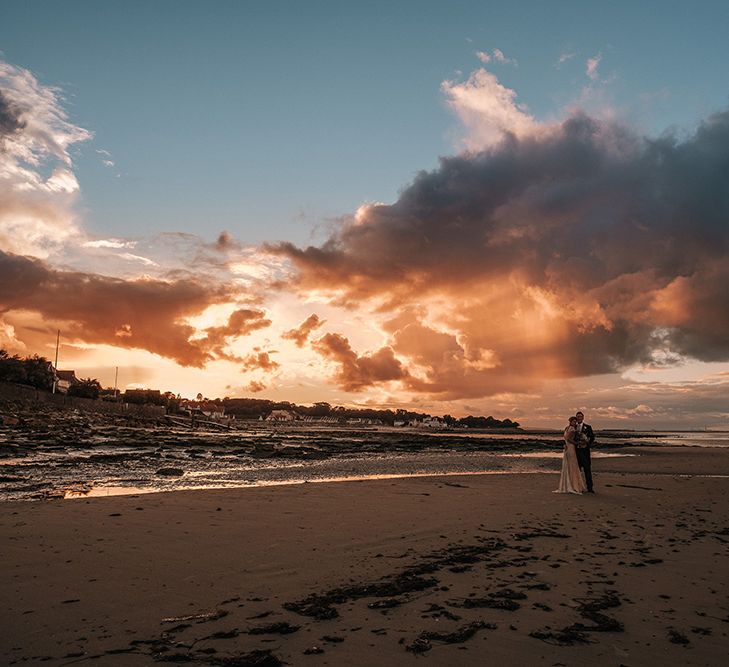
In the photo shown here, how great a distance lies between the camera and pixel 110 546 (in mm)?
7281

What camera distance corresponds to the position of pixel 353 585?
592 centimetres

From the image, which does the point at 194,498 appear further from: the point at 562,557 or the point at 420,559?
the point at 562,557

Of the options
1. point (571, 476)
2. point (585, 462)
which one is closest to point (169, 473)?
point (571, 476)

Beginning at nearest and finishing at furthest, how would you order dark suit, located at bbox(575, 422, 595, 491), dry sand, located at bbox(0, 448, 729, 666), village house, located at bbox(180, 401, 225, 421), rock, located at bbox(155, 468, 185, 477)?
dry sand, located at bbox(0, 448, 729, 666) → dark suit, located at bbox(575, 422, 595, 491) → rock, located at bbox(155, 468, 185, 477) → village house, located at bbox(180, 401, 225, 421)

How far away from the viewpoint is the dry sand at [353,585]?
4.34m

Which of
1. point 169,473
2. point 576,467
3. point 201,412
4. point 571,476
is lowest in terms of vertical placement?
point 201,412

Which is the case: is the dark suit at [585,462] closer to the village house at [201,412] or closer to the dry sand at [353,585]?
the dry sand at [353,585]

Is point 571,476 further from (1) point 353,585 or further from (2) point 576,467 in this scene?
(1) point 353,585

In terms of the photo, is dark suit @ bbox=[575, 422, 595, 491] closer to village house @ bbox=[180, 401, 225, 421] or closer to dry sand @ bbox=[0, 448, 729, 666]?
dry sand @ bbox=[0, 448, 729, 666]

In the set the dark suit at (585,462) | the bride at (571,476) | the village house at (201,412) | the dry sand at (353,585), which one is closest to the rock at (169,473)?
the dry sand at (353,585)

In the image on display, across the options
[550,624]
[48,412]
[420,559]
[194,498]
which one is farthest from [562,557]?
[48,412]

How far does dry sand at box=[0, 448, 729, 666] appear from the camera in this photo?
434 centimetres

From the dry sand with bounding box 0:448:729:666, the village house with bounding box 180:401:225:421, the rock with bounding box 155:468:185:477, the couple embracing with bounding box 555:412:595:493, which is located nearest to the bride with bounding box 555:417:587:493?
the couple embracing with bounding box 555:412:595:493

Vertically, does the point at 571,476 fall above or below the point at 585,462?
below
